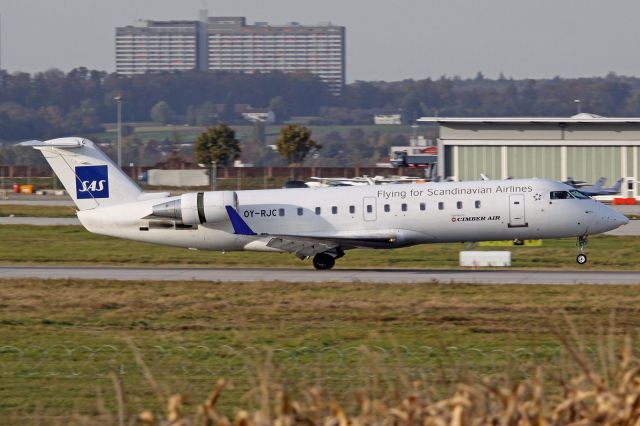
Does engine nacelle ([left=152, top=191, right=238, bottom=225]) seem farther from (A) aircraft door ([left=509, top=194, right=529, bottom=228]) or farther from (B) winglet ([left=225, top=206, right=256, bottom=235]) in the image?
(A) aircraft door ([left=509, top=194, right=529, bottom=228])

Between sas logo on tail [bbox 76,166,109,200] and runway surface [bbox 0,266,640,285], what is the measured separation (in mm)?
2387

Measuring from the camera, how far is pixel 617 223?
32.3 m

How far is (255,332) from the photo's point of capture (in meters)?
21.1

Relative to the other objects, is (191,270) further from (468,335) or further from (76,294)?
(468,335)

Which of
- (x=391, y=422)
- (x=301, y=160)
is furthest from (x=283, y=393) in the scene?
(x=301, y=160)

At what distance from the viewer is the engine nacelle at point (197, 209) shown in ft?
108

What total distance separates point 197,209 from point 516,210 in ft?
31.2

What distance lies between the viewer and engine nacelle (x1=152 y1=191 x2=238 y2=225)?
32781mm

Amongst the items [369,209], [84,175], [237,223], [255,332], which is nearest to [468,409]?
[255,332]

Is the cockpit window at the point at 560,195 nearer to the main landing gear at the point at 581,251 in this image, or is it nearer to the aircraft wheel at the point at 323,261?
the main landing gear at the point at 581,251

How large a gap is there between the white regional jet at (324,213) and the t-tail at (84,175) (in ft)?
0.10

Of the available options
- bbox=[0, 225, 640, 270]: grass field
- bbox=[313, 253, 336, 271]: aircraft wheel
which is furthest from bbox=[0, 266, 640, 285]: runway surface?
bbox=[0, 225, 640, 270]: grass field

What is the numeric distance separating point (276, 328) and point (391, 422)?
46.7 feet

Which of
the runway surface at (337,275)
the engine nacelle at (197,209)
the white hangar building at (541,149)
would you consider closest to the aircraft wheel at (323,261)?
the runway surface at (337,275)
